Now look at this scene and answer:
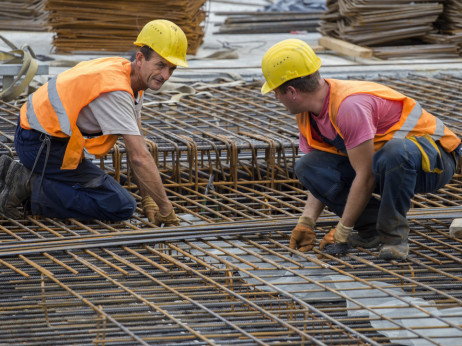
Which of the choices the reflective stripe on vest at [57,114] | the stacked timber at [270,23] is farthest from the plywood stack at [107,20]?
the reflective stripe on vest at [57,114]

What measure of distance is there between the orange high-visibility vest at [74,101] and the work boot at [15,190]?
0.88 ft

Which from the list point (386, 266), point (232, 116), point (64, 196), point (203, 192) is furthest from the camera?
point (232, 116)

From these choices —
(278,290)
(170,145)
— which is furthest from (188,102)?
(278,290)

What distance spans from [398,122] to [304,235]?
0.73 meters

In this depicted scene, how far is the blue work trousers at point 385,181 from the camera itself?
351 centimetres

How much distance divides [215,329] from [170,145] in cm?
197

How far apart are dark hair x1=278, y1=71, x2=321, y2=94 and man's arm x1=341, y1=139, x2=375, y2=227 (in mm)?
350

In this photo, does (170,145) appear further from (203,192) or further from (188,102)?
(188,102)

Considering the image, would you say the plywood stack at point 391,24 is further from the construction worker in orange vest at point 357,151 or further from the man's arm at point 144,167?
the man's arm at point 144,167

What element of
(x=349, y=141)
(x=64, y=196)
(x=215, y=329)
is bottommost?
(x=215, y=329)

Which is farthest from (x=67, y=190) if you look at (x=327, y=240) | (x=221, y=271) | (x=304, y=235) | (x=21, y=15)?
(x=21, y=15)

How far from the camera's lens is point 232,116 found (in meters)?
5.81

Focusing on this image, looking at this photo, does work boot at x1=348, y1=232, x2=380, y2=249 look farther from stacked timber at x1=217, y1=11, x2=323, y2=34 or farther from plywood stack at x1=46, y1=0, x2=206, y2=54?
stacked timber at x1=217, y1=11, x2=323, y2=34

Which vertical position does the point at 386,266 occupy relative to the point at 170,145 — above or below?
below
